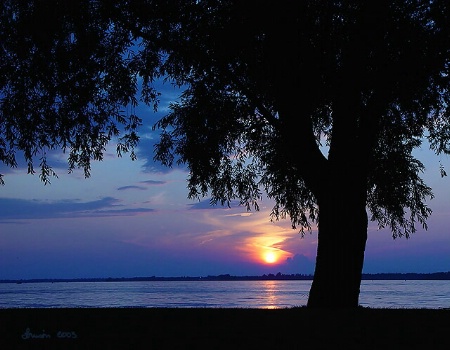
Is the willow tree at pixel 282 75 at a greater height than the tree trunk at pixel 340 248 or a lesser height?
greater

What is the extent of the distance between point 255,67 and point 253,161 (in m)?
5.45

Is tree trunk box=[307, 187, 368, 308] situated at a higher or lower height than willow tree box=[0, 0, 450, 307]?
lower

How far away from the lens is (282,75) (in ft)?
50.7

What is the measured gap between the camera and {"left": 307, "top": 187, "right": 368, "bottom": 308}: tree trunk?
16.0 meters
